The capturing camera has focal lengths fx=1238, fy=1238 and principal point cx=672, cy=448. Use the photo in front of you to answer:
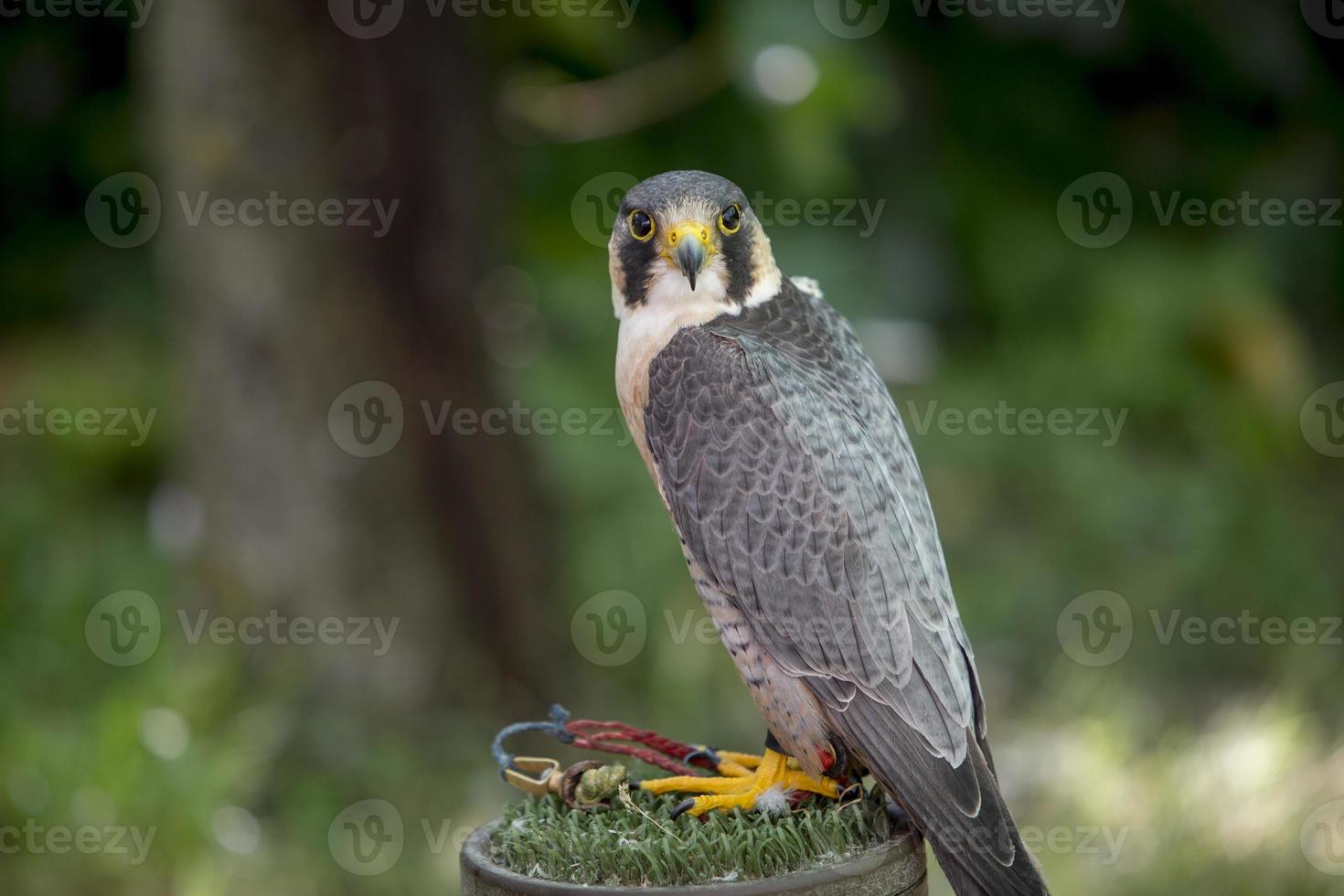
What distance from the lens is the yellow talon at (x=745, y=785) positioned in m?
2.18

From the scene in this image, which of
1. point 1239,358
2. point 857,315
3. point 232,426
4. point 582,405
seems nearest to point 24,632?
point 232,426

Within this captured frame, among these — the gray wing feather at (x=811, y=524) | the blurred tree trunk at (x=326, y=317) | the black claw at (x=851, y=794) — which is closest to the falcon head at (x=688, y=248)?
the gray wing feather at (x=811, y=524)

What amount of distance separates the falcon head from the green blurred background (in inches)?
97.1

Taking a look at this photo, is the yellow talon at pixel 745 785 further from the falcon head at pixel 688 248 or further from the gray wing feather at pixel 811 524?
the falcon head at pixel 688 248

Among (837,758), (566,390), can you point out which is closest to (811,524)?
(837,758)

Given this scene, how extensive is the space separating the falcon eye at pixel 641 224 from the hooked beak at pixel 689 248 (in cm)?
6

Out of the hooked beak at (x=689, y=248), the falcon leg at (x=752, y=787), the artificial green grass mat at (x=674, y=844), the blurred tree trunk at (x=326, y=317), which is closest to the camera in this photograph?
the artificial green grass mat at (x=674, y=844)

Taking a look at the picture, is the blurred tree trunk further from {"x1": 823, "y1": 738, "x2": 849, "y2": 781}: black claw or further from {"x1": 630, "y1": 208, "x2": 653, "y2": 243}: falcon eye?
{"x1": 823, "y1": 738, "x2": 849, "y2": 781}: black claw

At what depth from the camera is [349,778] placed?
477cm

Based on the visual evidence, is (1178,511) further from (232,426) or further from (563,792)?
(563,792)

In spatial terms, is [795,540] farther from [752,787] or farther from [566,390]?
[566,390]

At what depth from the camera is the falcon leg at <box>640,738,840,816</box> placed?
7.13 feet

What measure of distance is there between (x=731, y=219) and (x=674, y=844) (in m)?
1.16

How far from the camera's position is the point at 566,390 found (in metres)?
7.49
